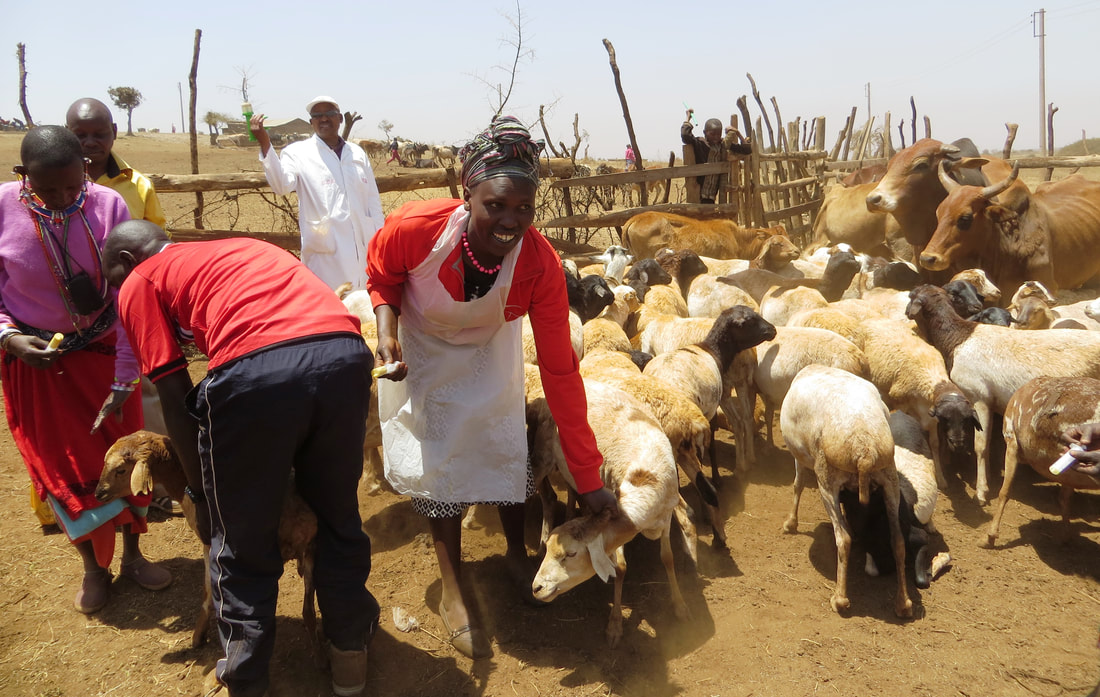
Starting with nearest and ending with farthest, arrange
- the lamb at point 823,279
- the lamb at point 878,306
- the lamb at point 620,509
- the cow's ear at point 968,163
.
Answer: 1. the lamb at point 620,509
2. the lamb at point 878,306
3. the lamb at point 823,279
4. the cow's ear at point 968,163

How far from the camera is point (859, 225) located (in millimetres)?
11336

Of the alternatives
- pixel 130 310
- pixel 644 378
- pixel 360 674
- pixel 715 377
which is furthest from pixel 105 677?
pixel 715 377

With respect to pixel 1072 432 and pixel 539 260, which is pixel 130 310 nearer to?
pixel 539 260

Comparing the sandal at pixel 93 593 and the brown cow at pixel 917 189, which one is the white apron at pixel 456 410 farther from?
the brown cow at pixel 917 189

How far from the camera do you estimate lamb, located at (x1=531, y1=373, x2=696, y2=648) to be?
3.34 metres

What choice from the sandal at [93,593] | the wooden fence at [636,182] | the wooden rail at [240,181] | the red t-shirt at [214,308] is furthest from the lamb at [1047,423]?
the wooden fence at [636,182]

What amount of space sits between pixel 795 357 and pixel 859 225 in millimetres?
6733

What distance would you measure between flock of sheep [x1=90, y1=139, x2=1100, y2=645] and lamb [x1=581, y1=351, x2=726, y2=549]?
12 millimetres

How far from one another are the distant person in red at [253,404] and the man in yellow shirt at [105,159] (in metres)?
1.67

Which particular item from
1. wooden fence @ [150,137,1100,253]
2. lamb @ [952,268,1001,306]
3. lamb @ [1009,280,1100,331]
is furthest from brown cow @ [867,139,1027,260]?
lamb @ [1009,280,1100,331]

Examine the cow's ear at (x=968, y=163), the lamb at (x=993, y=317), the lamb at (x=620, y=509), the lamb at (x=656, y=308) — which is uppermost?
the cow's ear at (x=968, y=163)

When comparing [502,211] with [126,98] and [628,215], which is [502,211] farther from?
[126,98]

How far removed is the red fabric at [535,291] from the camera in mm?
3213

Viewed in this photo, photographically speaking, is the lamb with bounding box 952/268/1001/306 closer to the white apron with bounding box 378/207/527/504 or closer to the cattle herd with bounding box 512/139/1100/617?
the cattle herd with bounding box 512/139/1100/617
